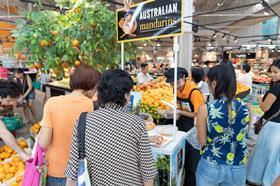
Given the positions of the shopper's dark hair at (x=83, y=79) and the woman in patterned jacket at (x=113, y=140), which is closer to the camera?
the woman in patterned jacket at (x=113, y=140)

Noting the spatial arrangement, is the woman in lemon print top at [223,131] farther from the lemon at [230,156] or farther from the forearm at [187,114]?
the forearm at [187,114]

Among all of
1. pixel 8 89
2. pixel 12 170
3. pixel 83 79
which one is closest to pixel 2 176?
pixel 12 170

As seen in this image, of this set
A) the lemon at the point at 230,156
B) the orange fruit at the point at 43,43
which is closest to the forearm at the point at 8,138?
the orange fruit at the point at 43,43

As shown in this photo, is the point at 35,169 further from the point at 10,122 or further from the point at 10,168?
the point at 10,122

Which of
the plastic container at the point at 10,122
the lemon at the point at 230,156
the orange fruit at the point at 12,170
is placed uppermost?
the lemon at the point at 230,156

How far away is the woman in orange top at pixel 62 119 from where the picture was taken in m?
1.77

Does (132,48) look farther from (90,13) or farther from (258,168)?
(258,168)

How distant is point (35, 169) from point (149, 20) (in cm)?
172

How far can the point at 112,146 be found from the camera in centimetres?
136

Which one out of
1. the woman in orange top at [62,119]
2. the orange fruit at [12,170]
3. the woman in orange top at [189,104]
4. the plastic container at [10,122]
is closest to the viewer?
the woman in orange top at [62,119]

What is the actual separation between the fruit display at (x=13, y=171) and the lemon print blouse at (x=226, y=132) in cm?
187

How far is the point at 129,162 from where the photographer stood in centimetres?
142

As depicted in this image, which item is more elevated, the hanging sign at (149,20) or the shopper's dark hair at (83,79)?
the hanging sign at (149,20)

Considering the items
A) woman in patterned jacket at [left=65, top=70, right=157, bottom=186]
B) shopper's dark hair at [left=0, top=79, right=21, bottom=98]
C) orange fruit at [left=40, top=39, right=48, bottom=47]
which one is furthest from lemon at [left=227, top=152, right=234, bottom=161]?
shopper's dark hair at [left=0, top=79, right=21, bottom=98]
